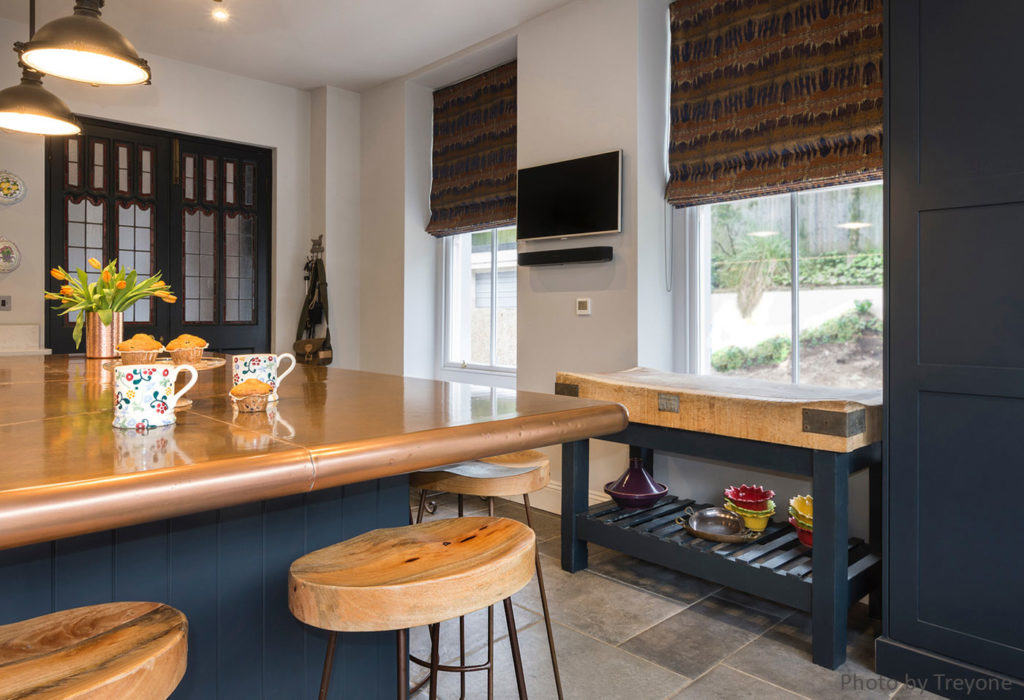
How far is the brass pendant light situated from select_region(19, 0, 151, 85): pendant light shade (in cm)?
35

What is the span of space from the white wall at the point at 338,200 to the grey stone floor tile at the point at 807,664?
3.69 metres

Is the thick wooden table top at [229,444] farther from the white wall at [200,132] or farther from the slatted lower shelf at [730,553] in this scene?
the white wall at [200,132]

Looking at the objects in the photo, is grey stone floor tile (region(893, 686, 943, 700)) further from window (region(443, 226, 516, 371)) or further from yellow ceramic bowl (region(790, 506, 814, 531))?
window (region(443, 226, 516, 371))

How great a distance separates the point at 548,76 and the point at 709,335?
5.54 ft

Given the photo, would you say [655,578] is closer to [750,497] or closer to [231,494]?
[750,497]

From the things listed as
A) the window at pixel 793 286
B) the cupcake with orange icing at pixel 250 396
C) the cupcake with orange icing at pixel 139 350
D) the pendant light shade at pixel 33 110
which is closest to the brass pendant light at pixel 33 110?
the pendant light shade at pixel 33 110

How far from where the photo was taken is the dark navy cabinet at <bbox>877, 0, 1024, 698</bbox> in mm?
1796

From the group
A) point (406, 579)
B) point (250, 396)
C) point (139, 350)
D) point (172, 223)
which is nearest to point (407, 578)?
point (406, 579)

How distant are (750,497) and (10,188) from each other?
435 cm

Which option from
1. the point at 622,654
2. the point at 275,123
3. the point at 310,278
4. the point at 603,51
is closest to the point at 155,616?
the point at 622,654

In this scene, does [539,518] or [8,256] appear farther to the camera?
[8,256]

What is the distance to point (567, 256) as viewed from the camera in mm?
3668

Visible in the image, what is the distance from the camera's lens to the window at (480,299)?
450cm

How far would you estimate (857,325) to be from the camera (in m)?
2.87
